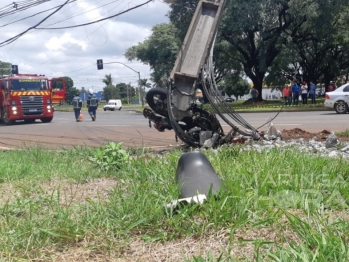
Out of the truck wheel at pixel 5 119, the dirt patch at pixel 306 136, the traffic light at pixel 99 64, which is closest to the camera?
the dirt patch at pixel 306 136

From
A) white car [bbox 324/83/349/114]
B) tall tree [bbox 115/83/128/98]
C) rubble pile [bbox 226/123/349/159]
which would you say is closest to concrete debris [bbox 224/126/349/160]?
rubble pile [bbox 226/123/349/159]

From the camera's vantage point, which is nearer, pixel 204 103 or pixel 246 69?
pixel 204 103

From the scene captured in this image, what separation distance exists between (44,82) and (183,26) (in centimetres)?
1100

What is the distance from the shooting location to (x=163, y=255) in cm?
310

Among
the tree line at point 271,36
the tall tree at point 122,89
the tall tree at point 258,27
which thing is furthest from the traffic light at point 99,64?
the tall tree at point 122,89

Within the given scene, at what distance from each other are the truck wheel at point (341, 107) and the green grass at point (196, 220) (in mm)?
17461

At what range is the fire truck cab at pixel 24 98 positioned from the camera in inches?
984

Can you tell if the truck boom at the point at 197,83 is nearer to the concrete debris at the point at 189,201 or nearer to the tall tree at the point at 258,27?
the concrete debris at the point at 189,201

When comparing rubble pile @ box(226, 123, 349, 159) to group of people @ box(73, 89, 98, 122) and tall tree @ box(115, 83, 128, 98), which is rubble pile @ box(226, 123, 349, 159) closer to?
group of people @ box(73, 89, 98, 122)

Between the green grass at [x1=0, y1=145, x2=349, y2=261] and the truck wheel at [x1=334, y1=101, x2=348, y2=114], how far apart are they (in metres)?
17.5

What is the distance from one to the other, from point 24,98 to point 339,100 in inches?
617

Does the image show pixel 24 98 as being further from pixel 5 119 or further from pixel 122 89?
pixel 122 89

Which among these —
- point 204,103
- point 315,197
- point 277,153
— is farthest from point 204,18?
point 315,197

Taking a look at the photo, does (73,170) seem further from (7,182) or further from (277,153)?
(277,153)
